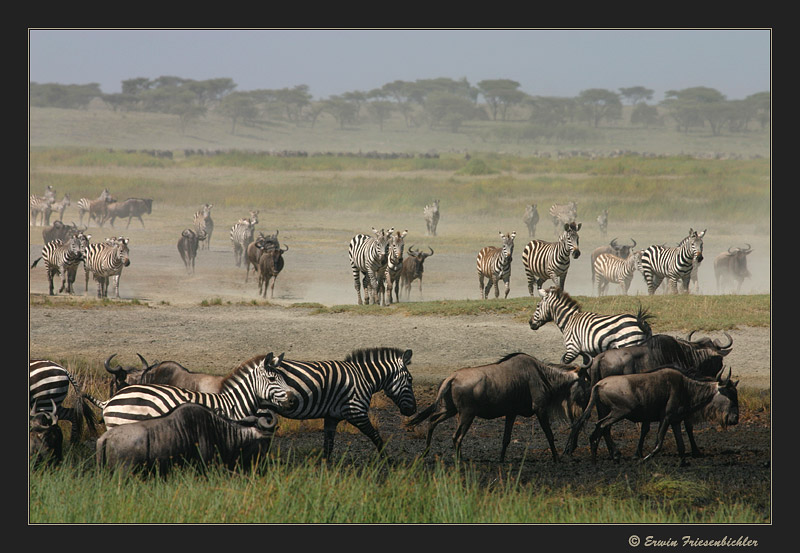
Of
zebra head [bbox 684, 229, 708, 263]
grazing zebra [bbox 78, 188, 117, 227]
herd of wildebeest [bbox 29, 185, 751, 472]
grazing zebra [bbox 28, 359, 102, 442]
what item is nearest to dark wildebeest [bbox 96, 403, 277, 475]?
herd of wildebeest [bbox 29, 185, 751, 472]

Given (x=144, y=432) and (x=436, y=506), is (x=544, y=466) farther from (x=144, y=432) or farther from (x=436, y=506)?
(x=144, y=432)

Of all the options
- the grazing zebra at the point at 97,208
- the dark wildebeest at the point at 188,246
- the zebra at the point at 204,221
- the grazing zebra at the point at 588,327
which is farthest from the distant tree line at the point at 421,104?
the grazing zebra at the point at 588,327

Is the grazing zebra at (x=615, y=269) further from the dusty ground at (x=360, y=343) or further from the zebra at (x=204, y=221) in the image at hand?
the zebra at (x=204, y=221)

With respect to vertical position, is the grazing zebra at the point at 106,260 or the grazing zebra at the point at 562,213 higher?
the grazing zebra at the point at 562,213

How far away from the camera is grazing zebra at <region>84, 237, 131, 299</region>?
2244 centimetres

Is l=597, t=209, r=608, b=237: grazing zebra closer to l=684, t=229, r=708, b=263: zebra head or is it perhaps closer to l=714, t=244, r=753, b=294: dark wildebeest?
l=714, t=244, r=753, b=294: dark wildebeest

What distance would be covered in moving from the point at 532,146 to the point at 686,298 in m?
49.5

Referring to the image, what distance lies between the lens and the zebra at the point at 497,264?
23.3 metres

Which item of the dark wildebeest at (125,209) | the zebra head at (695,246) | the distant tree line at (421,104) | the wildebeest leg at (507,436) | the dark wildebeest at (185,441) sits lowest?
the wildebeest leg at (507,436)

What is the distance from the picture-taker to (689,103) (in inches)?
2773

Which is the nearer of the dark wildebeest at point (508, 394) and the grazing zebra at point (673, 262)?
the dark wildebeest at point (508, 394)

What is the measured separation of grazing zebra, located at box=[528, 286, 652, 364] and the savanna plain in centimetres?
114

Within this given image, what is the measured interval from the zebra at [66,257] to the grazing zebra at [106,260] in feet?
0.96

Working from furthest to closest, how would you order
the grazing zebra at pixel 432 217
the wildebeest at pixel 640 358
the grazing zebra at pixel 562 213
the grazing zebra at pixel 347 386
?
the grazing zebra at pixel 562 213, the grazing zebra at pixel 432 217, the wildebeest at pixel 640 358, the grazing zebra at pixel 347 386
